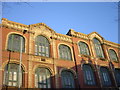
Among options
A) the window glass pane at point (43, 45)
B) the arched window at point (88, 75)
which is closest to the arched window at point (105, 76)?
the arched window at point (88, 75)

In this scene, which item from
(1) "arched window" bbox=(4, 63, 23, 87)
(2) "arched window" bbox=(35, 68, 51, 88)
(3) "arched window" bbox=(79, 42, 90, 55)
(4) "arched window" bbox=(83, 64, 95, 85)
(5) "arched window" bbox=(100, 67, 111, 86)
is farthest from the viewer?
(3) "arched window" bbox=(79, 42, 90, 55)

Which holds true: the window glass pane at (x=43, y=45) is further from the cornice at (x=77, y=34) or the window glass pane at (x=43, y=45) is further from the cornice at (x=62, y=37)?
the cornice at (x=77, y=34)

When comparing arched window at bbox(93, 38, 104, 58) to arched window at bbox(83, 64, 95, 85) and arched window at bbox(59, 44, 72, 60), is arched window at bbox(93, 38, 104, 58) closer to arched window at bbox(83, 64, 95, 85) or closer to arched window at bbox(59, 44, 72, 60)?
arched window at bbox(83, 64, 95, 85)

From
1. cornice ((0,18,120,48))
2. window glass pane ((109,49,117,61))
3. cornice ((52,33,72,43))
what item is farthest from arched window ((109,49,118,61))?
cornice ((52,33,72,43))

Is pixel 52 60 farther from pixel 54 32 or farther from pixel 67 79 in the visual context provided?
pixel 54 32

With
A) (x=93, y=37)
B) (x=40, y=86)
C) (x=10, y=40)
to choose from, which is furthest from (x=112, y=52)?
(x=10, y=40)

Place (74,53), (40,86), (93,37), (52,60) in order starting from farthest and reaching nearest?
1. (93,37)
2. (74,53)
3. (52,60)
4. (40,86)

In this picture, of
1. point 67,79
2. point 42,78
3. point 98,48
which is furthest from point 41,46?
point 98,48

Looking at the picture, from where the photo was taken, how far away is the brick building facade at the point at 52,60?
1388 centimetres

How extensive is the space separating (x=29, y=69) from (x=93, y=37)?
13.8 metres

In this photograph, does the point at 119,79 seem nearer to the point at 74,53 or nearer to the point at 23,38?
the point at 74,53

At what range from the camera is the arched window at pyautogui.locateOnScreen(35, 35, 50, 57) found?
16.6 metres

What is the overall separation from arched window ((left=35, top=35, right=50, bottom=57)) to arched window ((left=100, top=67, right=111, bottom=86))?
9.27 metres

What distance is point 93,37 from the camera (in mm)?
23094
